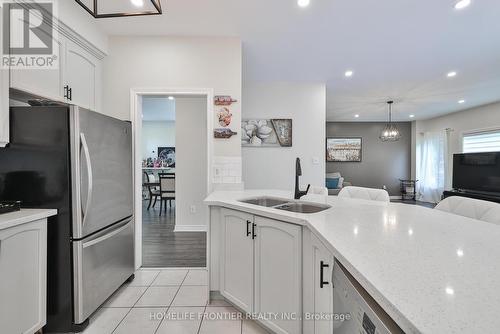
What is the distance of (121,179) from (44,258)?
854 mm

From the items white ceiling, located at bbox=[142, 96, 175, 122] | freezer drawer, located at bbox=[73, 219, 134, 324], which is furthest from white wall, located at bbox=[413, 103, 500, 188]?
freezer drawer, located at bbox=[73, 219, 134, 324]

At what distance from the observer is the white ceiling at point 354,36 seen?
2.22m

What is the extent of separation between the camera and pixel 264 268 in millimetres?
1592

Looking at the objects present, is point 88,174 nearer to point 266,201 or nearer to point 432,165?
point 266,201

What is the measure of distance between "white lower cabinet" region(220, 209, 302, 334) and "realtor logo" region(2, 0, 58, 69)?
186 centimetres

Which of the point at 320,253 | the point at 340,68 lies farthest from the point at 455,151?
the point at 320,253

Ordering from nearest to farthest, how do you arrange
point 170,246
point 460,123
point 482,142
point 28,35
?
point 28,35 < point 170,246 < point 482,142 < point 460,123

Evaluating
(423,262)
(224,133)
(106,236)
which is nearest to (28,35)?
(106,236)

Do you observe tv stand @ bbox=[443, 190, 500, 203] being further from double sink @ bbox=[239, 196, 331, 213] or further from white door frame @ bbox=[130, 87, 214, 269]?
white door frame @ bbox=[130, 87, 214, 269]

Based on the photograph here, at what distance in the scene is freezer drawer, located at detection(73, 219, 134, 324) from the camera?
1695 millimetres

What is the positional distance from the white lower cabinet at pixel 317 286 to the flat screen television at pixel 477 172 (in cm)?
598

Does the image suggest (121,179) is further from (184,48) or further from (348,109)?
(348,109)

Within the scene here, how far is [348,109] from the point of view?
6441 mm

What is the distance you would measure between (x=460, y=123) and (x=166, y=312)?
840cm
